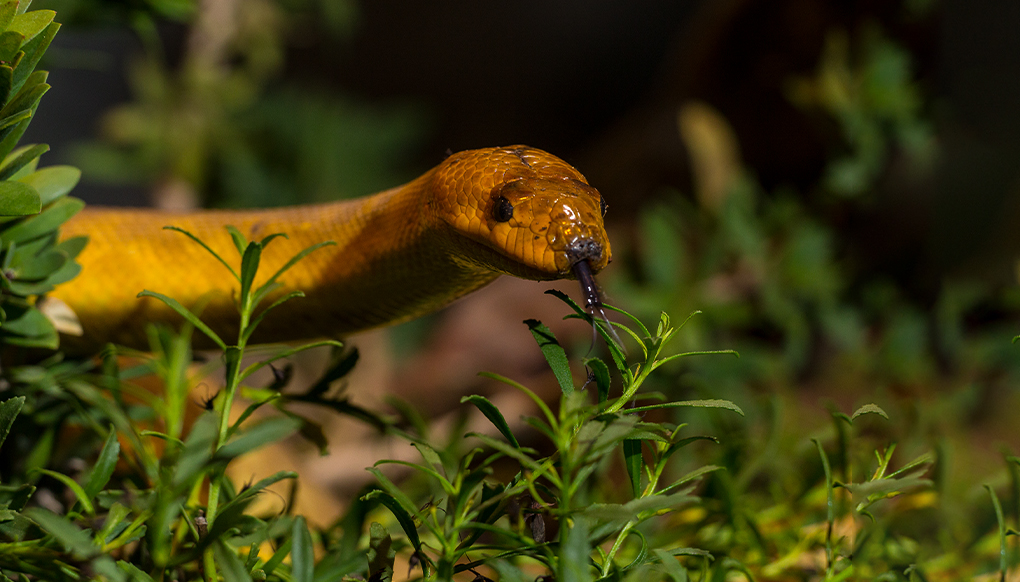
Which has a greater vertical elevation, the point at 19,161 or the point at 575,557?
the point at 19,161

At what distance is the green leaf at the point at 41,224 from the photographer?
2.18 feet

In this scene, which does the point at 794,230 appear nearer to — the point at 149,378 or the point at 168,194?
the point at 149,378

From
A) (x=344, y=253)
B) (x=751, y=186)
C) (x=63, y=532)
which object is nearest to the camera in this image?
(x=63, y=532)

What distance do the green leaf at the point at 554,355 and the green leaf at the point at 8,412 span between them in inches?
15.7

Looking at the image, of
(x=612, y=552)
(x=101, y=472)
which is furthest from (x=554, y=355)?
(x=101, y=472)

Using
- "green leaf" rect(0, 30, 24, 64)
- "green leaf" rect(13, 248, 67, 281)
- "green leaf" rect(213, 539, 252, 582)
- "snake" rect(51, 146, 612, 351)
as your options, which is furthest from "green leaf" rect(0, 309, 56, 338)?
"green leaf" rect(213, 539, 252, 582)

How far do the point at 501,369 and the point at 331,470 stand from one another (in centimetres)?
61

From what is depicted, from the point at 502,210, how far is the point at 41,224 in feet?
1.47

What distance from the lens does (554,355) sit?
21.9 inches

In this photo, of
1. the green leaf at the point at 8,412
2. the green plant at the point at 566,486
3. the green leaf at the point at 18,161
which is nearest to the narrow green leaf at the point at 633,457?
the green plant at the point at 566,486

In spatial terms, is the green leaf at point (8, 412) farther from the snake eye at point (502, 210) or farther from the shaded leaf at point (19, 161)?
the snake eye at point (502, 210)

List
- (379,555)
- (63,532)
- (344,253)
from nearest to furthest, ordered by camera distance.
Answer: (63,532)
(379,555)
(344,253)

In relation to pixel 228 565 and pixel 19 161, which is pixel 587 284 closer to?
pixel 228 565

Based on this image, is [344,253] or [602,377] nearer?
[602,377]
